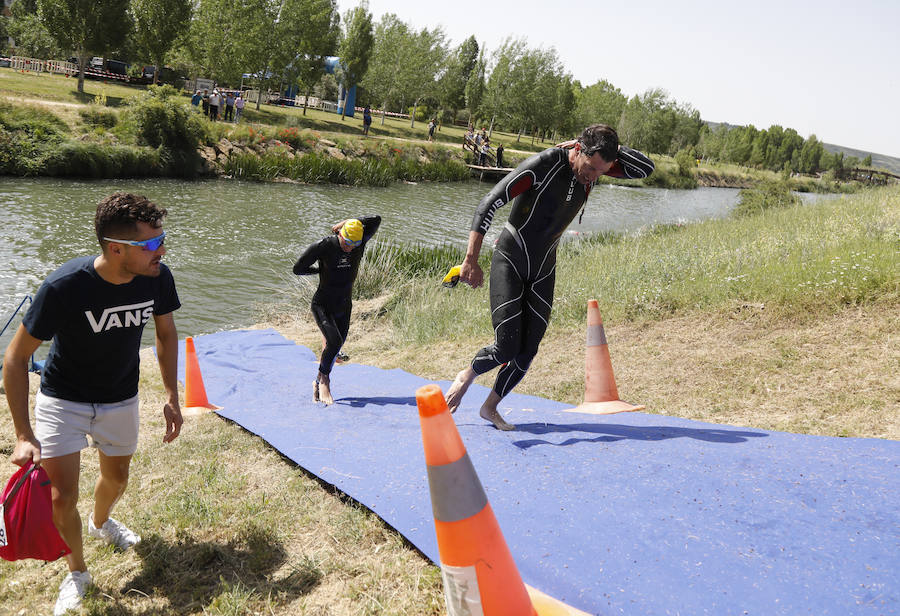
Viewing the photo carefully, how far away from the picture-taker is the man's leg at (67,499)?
297cm

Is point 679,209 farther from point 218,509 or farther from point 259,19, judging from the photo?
point 218,509

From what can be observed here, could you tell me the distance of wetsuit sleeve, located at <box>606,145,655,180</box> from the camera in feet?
15.3

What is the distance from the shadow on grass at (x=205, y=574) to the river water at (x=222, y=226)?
7.87 meters

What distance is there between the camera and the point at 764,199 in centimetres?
2473

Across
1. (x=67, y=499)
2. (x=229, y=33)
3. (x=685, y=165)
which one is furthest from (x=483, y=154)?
(x=67, y=499)

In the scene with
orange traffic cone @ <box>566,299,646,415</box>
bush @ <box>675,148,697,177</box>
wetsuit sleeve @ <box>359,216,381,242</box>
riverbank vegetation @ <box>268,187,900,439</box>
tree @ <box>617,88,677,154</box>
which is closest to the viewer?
riverbank vegetation @ <box>268,187,900,439</box>

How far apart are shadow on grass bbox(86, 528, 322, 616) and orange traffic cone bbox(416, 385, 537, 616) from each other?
41.8 inches

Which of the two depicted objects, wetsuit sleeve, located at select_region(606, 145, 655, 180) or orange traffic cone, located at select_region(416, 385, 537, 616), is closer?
orange traffic cone, located at select_region(416, 385, 537, 616)

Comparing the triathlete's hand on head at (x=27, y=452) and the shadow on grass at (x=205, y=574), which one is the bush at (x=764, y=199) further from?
the triathlete's hand on head at (x=27, y=452)

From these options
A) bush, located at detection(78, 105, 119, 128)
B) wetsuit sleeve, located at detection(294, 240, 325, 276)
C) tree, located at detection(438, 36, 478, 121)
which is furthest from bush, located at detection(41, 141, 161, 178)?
tree, located at detection(438, 36, 478, 121)

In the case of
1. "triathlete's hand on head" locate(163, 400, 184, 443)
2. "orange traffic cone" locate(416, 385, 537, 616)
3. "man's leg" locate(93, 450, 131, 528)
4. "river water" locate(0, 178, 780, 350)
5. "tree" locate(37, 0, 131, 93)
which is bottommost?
"river water" locate(0, 178, 780, 350)

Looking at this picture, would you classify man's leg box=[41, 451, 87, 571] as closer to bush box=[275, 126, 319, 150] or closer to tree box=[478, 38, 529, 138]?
bush box=[275, 126, 319, 150]

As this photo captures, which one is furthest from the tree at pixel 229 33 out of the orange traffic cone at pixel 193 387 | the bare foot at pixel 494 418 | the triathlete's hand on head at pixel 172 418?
the triathlete's hand on head at pixel 172 418

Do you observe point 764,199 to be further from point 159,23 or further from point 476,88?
point 476,88
